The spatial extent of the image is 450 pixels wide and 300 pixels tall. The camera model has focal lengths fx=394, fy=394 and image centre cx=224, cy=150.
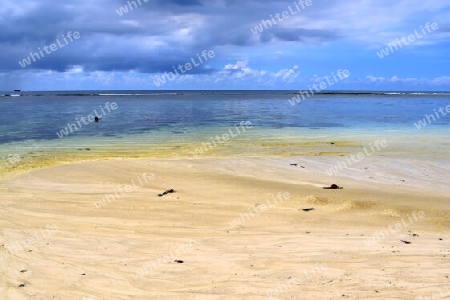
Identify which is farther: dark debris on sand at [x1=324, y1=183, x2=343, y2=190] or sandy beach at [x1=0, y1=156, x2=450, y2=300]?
dark debris on sand at [x1=324, y1=183, x2=343, y2=190]

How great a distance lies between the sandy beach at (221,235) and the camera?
5191 millimetres

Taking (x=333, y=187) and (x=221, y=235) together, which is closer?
(x=221, y=235)

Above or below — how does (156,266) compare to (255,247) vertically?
above

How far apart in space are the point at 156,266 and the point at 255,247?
169cm

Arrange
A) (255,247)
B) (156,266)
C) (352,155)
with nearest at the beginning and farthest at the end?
(156,266) < (255,247) < (352,155)

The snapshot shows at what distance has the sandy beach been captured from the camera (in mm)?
5191

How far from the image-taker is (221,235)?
7.16 metres

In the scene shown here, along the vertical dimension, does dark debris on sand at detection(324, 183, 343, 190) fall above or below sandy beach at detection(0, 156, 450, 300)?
below

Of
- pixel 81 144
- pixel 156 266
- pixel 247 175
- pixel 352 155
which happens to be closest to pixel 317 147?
pixel 352 155

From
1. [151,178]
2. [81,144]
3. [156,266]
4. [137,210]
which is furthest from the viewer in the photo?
[81,144]

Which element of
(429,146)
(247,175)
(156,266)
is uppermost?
(156,266)

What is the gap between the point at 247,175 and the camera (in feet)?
40.3

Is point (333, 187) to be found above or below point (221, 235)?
below

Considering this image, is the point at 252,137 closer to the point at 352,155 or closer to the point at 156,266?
the point at 352,155
